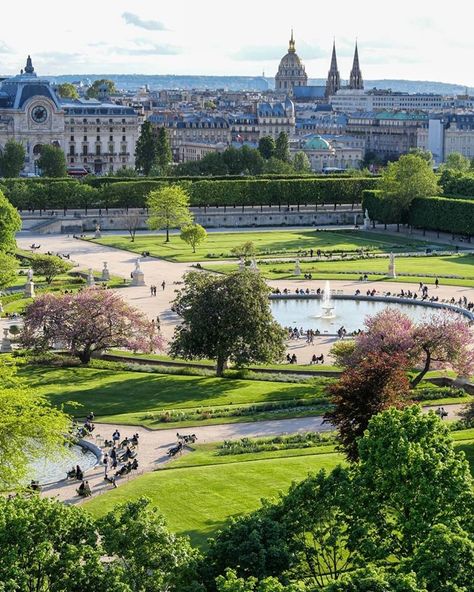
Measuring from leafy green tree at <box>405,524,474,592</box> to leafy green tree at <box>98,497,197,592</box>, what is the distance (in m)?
5.28

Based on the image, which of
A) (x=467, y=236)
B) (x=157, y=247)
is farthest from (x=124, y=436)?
(x=467, y=236)

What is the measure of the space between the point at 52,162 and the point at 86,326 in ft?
Answer: 324

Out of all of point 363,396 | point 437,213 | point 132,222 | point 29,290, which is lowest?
point 29,290

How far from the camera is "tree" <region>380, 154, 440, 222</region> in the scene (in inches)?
5241

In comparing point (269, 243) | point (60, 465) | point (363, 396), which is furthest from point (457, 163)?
point (60, 465)

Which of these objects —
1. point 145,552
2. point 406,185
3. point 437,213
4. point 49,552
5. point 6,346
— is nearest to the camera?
point 49,552

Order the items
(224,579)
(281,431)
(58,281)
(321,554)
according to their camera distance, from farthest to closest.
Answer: (58,281) → (281,431) → (321,554) → (224,579)

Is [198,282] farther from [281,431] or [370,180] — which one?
[370,180]

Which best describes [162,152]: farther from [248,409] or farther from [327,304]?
[248,409]

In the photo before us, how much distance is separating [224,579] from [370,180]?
125 m

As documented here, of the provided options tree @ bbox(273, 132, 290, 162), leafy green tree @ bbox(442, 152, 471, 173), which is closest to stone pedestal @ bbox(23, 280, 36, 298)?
tree @ bbox(273, 132, 290, 162)

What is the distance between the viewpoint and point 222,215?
462 ft

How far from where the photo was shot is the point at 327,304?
8650 cm

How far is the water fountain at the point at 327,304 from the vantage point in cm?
8244
